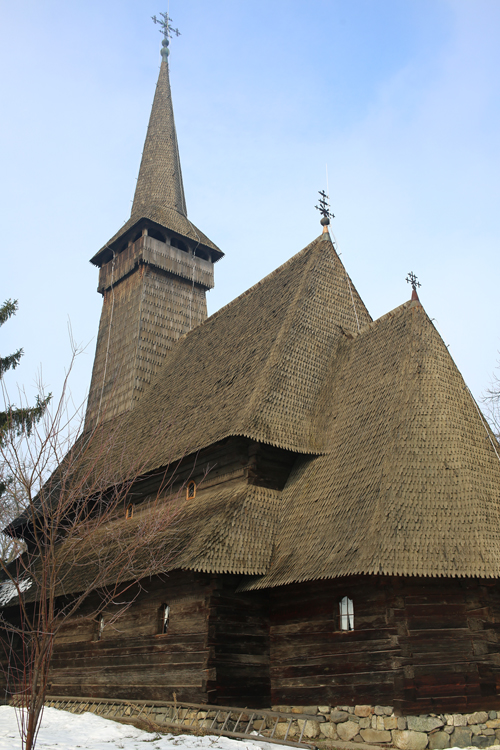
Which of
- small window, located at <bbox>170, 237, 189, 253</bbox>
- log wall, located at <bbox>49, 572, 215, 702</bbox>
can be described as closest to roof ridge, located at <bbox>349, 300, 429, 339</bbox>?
log wall, located at <bbox>49, 572, 215, 702</bbox>

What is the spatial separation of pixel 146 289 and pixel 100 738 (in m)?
16.3

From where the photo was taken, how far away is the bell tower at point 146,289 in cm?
2288

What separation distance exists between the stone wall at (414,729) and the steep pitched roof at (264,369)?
520 cm

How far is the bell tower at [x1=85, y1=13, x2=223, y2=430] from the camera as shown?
22.9 metres

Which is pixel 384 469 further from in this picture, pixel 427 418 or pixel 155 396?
pixel 155 396

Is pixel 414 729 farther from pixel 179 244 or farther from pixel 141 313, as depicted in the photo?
pixel 179 244

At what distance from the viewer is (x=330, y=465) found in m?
13.0

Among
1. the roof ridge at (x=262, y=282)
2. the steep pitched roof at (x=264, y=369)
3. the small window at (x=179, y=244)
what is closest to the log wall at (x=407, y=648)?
the steep pitched roof at (x=264, y=369)

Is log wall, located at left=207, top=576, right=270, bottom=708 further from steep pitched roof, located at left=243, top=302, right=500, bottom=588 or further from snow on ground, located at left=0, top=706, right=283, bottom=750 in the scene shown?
snow on ground, located at left=0, top=706, right=283, bottom=750

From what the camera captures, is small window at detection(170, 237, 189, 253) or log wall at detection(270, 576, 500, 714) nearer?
log wall at detection(270, 576, 500, 714)

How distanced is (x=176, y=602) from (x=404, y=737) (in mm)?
4963

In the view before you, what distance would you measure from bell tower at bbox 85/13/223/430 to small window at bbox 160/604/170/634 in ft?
31.3

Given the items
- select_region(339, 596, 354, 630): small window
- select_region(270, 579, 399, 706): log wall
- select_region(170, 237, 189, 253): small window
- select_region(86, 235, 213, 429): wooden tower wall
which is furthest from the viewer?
select_region(170, 237, 189, 253): small window

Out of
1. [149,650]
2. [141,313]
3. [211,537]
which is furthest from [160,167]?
[149,650]
